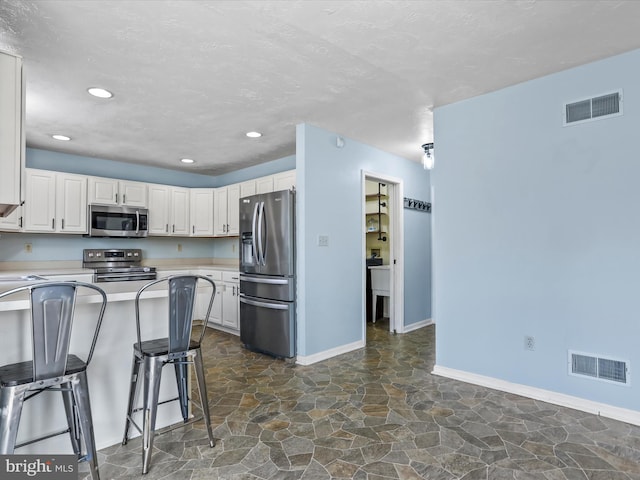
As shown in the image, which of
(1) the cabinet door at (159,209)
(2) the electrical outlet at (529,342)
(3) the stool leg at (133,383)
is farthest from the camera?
(1) the cabinet door at (159,209)

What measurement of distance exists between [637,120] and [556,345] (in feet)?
5.48

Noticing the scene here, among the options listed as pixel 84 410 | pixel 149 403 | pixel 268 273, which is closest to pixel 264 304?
pixel 268 273

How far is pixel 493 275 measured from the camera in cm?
321

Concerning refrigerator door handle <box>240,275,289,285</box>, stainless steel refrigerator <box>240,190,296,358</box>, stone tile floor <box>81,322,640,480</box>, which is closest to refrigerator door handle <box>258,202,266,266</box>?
stainless steel refrigerator <box>240,190,296,358</box>

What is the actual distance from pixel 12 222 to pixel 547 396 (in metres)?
5.52

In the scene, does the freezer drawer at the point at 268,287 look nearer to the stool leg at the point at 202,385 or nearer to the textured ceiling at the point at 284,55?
the textured ceiling at the point at 284,55

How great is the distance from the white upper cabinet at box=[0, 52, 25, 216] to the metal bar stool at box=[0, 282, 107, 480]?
561mm

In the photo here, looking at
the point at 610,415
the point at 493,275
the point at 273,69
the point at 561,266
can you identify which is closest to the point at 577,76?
the point at 561,266

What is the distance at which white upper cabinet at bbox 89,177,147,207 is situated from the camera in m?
4.99

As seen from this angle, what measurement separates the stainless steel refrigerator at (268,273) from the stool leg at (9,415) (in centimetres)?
251

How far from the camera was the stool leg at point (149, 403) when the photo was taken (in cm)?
203

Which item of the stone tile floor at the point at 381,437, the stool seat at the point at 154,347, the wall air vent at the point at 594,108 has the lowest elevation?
the stone tile floor at the point at 381,437

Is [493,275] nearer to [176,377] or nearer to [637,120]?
[637,120]

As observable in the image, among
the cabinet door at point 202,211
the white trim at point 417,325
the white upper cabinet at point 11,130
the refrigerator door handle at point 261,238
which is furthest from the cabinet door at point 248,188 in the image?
the white upper cabinet at point 11,130
